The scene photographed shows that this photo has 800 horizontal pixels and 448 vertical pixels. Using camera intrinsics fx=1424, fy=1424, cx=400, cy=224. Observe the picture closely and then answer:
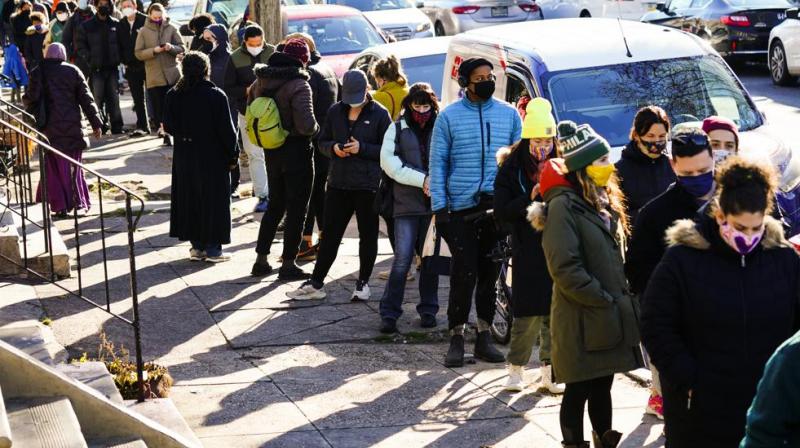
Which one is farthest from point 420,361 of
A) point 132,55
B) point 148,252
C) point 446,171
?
point 132,55

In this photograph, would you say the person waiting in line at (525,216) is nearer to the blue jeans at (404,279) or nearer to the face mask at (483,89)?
the face mask at (483,89)

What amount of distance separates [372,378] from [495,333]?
132 cm

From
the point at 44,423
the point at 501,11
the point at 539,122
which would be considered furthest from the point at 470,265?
the point at 501,11

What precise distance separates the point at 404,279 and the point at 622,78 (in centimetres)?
225

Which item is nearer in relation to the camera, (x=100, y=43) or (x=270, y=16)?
(x=270, y=16)

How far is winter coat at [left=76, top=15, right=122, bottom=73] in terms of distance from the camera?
20078mm

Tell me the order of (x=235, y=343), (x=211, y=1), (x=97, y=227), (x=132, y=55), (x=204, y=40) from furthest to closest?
(x=211, y=1) → (x=132, y=55) → (x=204, y=40) → (x=97, y=227) → (x=235, y=343)

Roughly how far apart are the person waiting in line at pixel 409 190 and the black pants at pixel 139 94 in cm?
1086

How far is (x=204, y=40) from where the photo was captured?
15562 mm

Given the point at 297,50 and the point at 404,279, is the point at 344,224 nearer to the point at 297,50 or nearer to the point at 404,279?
the point at 404,279

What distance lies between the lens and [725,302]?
5285 mm

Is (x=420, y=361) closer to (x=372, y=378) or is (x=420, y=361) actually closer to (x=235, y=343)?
(x=372, y=378)

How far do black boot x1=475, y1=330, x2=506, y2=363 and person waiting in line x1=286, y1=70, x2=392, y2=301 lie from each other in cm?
158

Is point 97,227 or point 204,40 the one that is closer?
point 97,227
